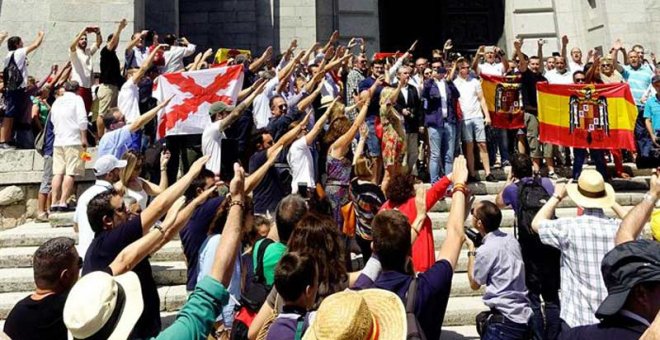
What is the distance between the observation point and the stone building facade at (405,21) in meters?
17.6

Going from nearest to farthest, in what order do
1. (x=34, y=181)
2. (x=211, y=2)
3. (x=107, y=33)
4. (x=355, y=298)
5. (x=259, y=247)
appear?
(x=355, y=298) < (x=259, y=247) < (x=34, y=181) < (x=107, y=33) < (x=211, y=2)

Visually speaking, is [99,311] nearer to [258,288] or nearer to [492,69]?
[258,288]

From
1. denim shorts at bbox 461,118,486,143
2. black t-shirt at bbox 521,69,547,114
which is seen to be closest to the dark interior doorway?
black t-shirt at bbox 521,69,547,114

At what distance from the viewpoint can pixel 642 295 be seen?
7.84 ft

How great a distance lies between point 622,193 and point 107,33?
11347mm

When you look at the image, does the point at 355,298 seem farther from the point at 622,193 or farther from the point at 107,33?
the point at 107,33

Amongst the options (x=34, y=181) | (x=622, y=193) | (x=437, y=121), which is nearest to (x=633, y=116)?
(x=622, y=193)

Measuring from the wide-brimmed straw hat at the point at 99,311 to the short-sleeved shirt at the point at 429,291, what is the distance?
1.35 metres

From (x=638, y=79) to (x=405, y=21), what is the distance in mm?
11400

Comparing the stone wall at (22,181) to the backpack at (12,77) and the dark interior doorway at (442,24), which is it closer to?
the backpack at (12,77)

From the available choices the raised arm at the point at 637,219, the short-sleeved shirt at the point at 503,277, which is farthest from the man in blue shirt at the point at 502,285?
the raised arm at the point at 637,219

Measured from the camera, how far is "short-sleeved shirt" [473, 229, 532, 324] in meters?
4.48

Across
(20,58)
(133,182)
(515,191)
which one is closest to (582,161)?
(515,191)

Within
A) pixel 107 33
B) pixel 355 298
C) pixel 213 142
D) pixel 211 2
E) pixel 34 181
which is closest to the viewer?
pixel 355 298
